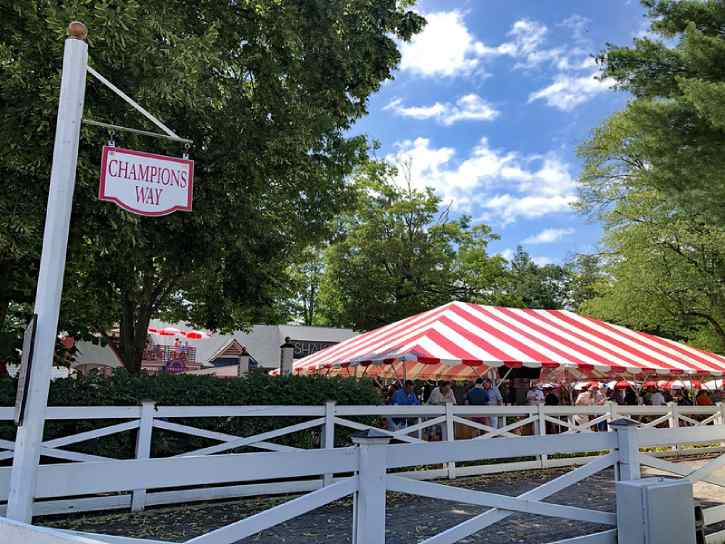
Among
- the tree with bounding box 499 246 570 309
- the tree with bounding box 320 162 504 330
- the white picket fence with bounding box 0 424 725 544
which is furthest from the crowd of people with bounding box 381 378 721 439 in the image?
the tree with bounding box 499 246 570 309

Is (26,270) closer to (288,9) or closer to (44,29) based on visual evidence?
(44,29)

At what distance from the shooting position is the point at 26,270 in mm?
10828

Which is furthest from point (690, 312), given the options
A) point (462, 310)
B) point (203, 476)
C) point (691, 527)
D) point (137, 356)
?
point (203, 476)

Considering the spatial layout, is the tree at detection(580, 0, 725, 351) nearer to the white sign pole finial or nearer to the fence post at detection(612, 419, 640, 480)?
the fence post at detection(612, 419, 640, 480)

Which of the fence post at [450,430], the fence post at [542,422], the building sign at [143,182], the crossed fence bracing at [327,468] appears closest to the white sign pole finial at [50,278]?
the crossed fence bracing at [327,468]

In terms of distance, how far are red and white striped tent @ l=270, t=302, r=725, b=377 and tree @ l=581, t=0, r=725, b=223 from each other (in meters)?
4.25

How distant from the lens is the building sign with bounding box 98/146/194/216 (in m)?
4.63

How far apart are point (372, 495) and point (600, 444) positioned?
8.52 ft

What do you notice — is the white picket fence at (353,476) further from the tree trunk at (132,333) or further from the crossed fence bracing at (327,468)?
the tree trunk at (132,333)

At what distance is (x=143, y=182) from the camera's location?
15.6 ft

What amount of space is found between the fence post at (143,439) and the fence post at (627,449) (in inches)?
216

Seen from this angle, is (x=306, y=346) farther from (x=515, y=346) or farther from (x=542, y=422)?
(x=542, y=422)

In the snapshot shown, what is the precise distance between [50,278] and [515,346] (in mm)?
11155

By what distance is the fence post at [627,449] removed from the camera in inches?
212
